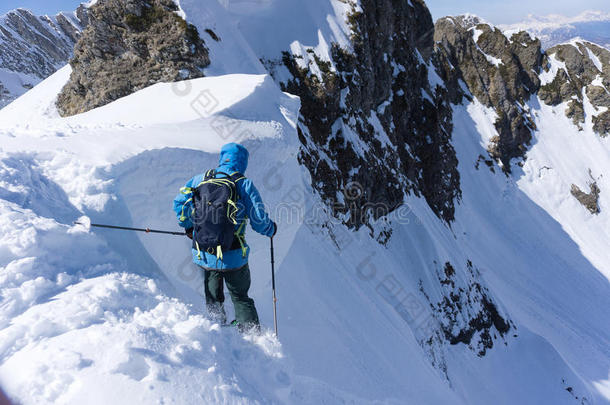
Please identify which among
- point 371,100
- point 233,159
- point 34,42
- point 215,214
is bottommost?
point 371,100

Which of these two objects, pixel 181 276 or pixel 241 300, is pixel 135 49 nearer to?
pixel 181 276

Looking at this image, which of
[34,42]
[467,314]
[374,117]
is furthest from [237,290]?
[34,42]

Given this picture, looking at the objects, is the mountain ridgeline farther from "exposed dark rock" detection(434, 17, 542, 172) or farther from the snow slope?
the snow slope

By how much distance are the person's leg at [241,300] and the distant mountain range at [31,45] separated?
76443 mm

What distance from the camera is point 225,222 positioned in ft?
13.4

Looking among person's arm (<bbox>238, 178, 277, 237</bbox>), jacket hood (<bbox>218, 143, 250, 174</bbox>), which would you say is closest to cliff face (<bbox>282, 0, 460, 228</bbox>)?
jacket hood (<bbox>218, 143, 250, 174</bbox>)

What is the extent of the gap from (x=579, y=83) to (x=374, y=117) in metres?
58.8

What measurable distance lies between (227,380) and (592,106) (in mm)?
80283

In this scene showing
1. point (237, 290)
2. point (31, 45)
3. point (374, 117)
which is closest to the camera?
point (237, 290)

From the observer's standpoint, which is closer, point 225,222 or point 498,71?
point 225,222

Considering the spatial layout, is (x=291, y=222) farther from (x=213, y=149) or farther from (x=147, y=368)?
(x=147, y=368)

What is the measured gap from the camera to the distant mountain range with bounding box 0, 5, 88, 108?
67875 millimetres

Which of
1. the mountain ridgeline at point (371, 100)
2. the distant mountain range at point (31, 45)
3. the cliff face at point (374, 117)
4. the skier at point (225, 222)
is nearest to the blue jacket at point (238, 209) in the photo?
the skier at point (225, 222)

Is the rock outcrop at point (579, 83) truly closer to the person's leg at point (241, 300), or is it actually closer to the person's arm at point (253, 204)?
the person's arm at point (253, 204)
